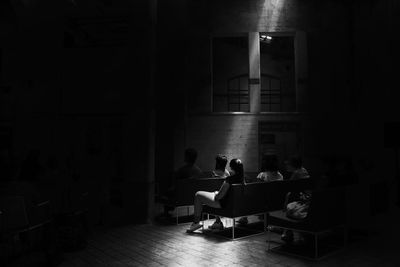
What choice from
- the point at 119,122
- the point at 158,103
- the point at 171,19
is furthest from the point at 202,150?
the point at 171,19

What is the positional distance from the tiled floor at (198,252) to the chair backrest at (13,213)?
2.50 ft

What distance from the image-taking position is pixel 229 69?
50.0 feet

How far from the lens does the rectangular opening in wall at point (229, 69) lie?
1505 cm

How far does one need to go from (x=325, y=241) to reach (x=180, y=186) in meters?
2.82

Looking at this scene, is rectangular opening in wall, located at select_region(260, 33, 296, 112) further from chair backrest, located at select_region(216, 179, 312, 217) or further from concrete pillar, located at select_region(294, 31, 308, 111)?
chair backrest, located at select_region(216, 179, 312, 217)

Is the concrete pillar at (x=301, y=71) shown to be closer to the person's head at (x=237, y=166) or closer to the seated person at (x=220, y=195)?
the seated person at (x=220, y=195)

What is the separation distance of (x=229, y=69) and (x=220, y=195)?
10.2 m

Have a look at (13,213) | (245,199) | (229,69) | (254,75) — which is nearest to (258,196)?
(245,199)

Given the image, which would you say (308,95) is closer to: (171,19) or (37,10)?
(171,19)

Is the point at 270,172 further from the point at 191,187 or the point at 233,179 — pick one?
the point at 191,187

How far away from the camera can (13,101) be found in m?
9.16

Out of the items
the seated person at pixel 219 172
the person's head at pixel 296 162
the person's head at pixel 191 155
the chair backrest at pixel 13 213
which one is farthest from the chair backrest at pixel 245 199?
the chair backrest at pixel 13 213

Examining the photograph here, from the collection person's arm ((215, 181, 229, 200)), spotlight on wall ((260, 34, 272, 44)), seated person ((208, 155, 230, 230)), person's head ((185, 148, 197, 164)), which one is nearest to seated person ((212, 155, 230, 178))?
seated person ((208, 155, 230, 230))

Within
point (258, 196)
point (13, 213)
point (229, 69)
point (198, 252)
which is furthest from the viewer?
point (229, 69)
